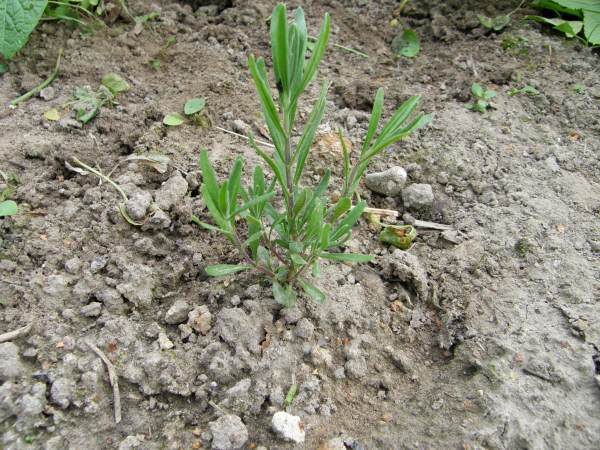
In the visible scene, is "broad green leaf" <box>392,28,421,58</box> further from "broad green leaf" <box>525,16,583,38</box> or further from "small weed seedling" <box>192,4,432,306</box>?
"small weed seedling" <box>192,4,432,306</box>

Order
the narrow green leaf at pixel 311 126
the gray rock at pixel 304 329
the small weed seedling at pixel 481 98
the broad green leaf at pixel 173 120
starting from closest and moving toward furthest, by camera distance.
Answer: the narrow green leaf at pixel 311 126, the gray rock at pixel 304 329, the broad green leaf at pixel 173 120, the small weed seedling at pixel 481 98

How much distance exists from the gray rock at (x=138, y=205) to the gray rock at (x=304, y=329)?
77 cm

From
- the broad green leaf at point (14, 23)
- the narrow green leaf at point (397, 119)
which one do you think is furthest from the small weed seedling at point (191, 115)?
Result: the narrow green leaf at point (397, 119)

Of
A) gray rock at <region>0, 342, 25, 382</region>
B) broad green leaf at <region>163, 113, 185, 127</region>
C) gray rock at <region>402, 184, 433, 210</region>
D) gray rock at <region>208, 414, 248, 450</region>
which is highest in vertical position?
broad green leaf at <region>163, 113, 185, 127</region>

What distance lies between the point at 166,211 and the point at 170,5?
156 centimetres

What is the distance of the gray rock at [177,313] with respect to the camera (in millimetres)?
1681

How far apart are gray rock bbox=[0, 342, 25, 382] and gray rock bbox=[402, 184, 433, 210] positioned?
5.00 ft

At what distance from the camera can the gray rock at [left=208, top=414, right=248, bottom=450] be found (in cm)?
140

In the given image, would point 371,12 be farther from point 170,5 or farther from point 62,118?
point 62,118

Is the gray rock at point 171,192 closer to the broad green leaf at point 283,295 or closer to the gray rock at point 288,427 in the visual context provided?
the broad green leaf at point 283,295

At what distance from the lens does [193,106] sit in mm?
2357

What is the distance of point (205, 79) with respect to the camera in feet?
8.32

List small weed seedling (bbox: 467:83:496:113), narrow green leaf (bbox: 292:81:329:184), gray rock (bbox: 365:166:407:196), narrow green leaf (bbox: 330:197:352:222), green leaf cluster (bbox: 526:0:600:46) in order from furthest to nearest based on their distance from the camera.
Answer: green leaf cluster (bbox: 526:0:600:46) → small weed seedling (bbox: 467:83:496:113) → gray rock (bbox: 365:166:407:196) → narrow green leaf (bbox: 330:197:352:222) → narrow green leaf (bbox: 292:81:329:184)

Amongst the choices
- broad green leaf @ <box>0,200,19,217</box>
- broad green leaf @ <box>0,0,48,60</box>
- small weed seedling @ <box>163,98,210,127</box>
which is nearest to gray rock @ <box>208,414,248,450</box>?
broad green leaf @ <box>0,200,19,217</box>
